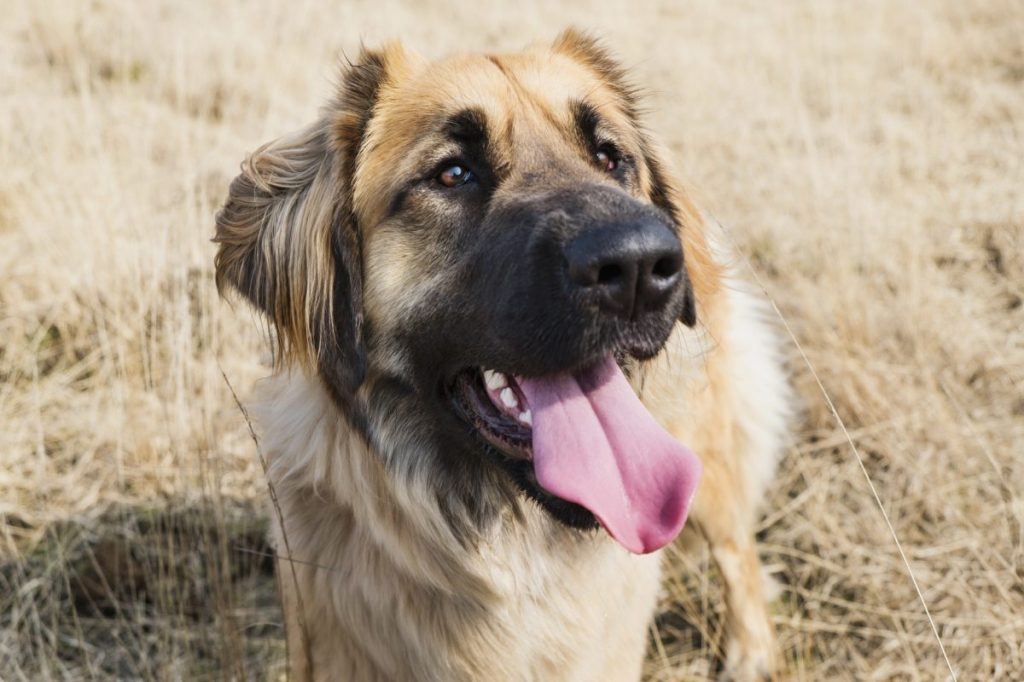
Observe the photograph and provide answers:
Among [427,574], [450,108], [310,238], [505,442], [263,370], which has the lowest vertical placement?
[263,370]

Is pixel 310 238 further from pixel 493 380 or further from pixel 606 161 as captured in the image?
pixel 606 161

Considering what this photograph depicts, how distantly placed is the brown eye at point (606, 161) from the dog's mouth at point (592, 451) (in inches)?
22.7

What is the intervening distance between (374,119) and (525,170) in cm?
40

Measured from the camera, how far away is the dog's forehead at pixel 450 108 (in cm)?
227

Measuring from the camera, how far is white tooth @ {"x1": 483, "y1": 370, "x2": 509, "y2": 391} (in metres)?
2.20

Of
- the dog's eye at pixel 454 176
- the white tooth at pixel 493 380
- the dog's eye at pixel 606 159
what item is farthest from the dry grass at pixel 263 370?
the white tooth at pixel 493 380

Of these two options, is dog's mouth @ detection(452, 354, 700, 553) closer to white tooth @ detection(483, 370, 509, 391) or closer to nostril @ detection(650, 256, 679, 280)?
white tooth @ detection(483, 370, 509, 391)

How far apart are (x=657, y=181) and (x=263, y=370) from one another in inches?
74.5

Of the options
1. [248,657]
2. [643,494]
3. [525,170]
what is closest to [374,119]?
[525,170]

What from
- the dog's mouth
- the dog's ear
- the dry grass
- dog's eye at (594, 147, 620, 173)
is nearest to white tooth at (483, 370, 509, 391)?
the dog's mouth

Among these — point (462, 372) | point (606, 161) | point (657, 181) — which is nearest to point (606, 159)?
point (606, 161)

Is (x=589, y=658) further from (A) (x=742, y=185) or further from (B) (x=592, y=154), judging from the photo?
(A) (x=742, y=185)

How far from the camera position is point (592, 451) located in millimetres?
2061

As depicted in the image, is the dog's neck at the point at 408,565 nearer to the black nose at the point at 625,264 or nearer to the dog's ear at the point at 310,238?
the dog's ear at the point at 310,238
